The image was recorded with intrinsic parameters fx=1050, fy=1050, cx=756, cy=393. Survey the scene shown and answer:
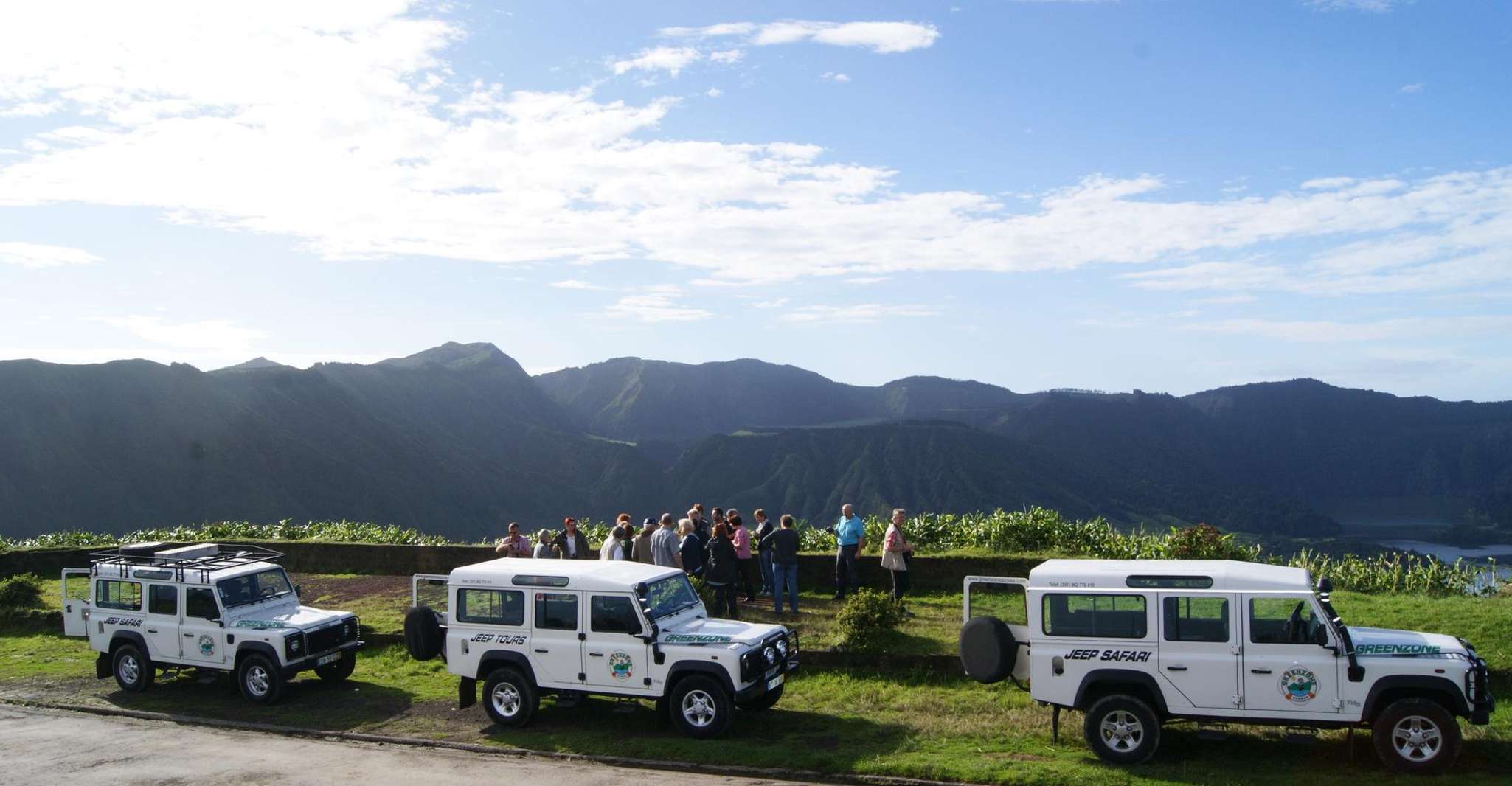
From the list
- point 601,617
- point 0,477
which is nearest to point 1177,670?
point 601,617

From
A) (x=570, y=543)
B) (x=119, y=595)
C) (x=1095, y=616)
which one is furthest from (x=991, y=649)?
(x=119, y=595)

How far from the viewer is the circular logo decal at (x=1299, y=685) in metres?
10.6

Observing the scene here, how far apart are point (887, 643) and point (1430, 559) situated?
10328mm

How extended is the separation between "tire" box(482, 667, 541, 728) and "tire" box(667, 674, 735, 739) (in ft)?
6.65

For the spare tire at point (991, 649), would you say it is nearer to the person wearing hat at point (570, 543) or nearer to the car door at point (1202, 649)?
the car door at point (1202, 649)

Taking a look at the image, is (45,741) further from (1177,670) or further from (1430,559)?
(1430,559)

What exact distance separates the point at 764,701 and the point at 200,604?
9.70 meters

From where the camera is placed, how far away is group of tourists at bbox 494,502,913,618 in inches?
681

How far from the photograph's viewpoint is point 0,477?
87.2 meters

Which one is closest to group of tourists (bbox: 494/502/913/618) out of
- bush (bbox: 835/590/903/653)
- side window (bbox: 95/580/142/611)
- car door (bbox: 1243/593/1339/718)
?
bush (bbox: 835/590/903/653)

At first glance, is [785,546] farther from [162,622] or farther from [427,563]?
[427,563]

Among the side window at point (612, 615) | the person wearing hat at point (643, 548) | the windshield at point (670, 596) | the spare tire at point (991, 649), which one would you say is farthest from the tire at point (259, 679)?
the spare tire at point (991, 649)

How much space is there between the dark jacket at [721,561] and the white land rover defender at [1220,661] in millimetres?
5852

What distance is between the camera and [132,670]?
17500 millimetres
